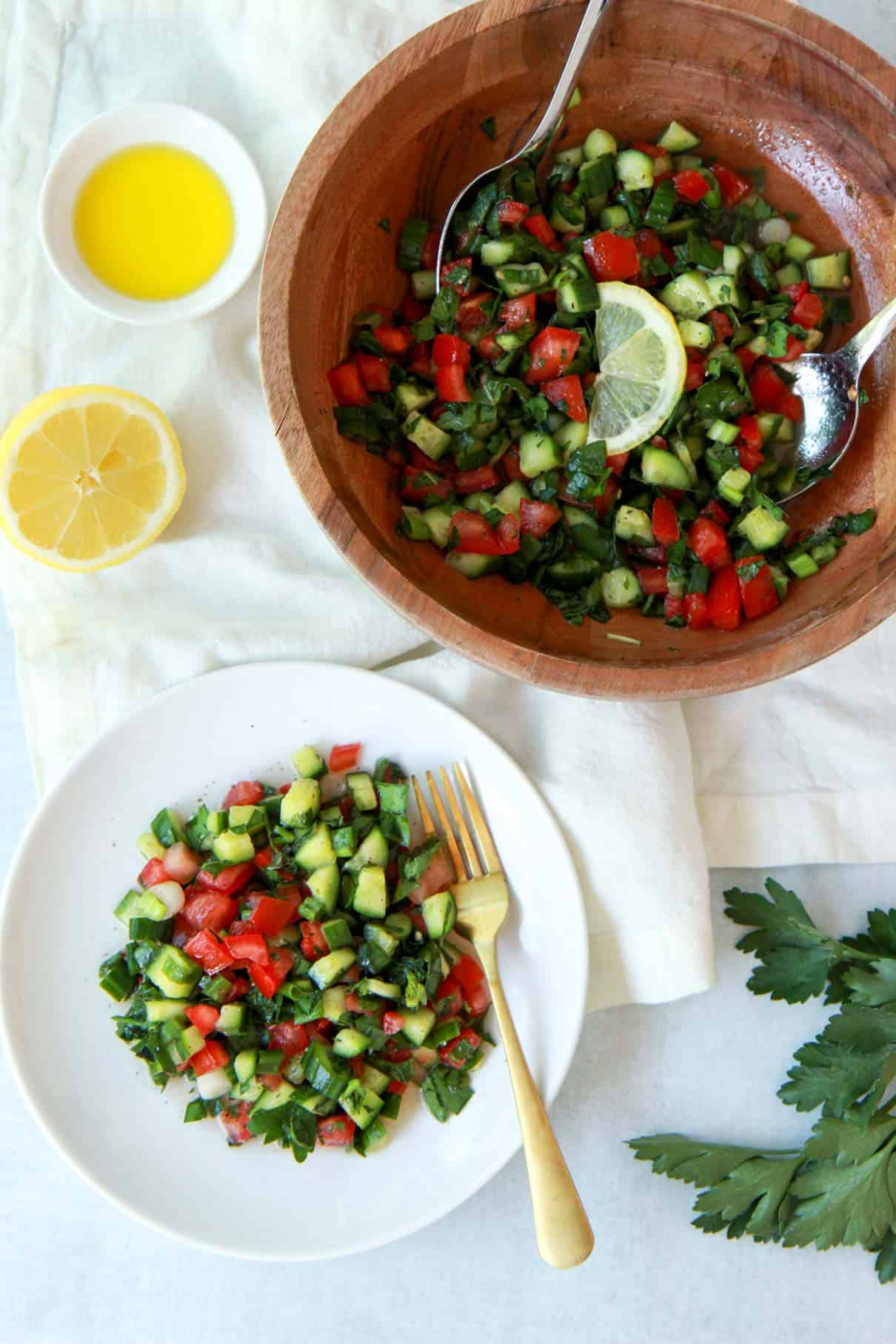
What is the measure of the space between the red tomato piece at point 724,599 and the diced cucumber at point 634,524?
12 cm

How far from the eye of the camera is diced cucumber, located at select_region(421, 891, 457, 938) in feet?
6.25

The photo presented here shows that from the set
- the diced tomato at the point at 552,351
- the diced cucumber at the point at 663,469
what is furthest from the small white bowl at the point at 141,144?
the diced cucumber at the point at 663,469

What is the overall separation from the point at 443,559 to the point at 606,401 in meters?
0.35

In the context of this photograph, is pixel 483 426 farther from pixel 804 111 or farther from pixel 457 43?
pixel 804 111

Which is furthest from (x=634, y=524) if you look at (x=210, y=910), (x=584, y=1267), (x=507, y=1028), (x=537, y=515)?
(x=584, y=1267)

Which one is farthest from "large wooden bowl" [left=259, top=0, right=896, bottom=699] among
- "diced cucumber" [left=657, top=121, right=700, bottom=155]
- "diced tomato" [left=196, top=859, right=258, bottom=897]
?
"diced tomato" [left=196, top=859, right=258, bottom=897]

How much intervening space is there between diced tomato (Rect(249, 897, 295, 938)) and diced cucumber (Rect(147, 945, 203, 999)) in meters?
0.13

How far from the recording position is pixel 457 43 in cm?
161

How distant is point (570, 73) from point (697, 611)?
0.83m

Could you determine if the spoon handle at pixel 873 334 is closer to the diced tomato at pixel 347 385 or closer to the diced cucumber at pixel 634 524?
the diced cucumber at pixel 634 524

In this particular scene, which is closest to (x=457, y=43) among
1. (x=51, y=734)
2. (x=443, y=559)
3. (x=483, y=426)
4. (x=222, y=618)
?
(x=483, y=426)

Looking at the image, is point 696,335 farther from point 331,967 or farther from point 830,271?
point 331,967

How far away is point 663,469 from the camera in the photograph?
68.2 inches

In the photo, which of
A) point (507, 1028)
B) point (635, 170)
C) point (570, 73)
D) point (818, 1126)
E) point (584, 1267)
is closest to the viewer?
point (570, 73)
